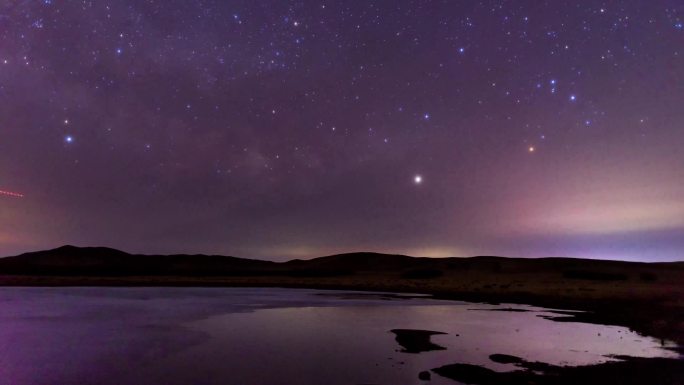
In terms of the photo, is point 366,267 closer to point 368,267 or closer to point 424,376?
point 368,267

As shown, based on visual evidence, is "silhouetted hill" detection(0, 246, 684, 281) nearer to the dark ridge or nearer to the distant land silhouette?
the dark ridge

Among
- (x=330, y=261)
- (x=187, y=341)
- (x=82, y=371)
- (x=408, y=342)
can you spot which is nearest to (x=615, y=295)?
(x=408, y=342)

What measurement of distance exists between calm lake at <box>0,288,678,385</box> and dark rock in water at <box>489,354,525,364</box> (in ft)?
1.25

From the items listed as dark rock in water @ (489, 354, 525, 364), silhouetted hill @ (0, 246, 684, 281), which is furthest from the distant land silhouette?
dark rock in water @ (489, 354, 525, 364)

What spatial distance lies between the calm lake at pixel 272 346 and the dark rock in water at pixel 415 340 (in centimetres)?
47

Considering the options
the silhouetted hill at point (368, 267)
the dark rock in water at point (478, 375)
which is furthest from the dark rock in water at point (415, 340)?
the silhouetted hill at point (368, 267)

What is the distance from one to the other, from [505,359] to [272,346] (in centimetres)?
984

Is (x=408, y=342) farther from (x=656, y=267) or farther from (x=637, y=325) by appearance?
(x=656, y=267)

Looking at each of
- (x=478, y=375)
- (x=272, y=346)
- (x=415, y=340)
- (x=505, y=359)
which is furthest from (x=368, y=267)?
(x=478, y=375)

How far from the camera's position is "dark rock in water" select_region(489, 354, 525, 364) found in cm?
1695

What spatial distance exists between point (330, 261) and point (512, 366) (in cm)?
17809

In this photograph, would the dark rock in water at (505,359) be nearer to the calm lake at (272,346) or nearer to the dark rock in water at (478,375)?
the calm lake at (272,346)

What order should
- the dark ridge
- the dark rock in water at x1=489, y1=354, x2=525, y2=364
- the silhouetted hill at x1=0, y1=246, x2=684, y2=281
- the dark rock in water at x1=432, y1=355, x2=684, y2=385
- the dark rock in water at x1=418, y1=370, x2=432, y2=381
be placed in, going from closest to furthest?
the dark rock in water at x1=432, y1=355, x2=684, y2=385, the dark rock in water at x1=418, y1=370, x2=432, y2=381, the dark rock in water at x1=489, y1=354, x2=525, y2=364, the dark ridge, the silhouetted hill at x1=0, y1=246, x2=684, y2=281

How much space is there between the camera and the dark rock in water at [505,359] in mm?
16945
